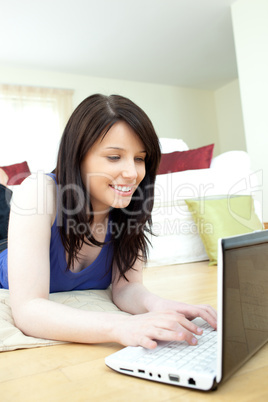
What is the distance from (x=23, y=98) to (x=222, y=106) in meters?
3.67

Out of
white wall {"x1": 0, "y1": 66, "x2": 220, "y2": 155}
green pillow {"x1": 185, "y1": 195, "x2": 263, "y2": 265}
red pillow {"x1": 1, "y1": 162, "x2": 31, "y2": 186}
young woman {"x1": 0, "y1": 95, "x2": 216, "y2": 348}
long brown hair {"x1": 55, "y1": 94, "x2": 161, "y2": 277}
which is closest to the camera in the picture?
young woman {"x1": 0, "y1": 95, "x2": 216, "y2": 348}

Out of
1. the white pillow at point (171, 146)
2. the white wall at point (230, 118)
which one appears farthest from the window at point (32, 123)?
the white wall at point (230, 118)

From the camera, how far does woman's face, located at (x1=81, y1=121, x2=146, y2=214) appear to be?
3.16ft

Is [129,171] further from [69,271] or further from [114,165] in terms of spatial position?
[69,271]

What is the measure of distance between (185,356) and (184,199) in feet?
6.90

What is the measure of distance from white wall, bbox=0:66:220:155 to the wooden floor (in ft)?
17.0

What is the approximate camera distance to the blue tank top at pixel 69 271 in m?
1.06

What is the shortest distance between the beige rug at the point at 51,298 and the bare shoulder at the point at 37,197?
284 mm

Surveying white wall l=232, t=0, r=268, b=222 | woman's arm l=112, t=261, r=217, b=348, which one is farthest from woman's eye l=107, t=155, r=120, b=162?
white wall l=232, t=0, r=268, b=222

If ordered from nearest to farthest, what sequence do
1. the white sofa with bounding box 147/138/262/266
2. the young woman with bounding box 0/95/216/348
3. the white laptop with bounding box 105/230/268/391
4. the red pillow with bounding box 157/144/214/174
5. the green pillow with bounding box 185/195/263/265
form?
the white laptop with bounding box 105/230/268/391, the young woman with bounding box 0/95/216/348, the green pillow with bounding box 185/195/263/265, the white sofa with bounding box 147/138/262/266, the red pillow with bounding box 157/144/214/174

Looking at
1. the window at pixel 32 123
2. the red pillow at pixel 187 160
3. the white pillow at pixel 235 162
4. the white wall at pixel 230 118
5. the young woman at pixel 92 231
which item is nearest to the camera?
the young woman at pixel 92 231

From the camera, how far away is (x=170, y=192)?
275 cm

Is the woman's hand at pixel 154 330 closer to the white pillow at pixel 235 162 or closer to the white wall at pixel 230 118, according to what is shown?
the white pillow at pixel 235 162

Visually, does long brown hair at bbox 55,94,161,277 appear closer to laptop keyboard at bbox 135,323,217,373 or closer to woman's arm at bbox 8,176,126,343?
woman's arm at bbox 8,176,126,343
